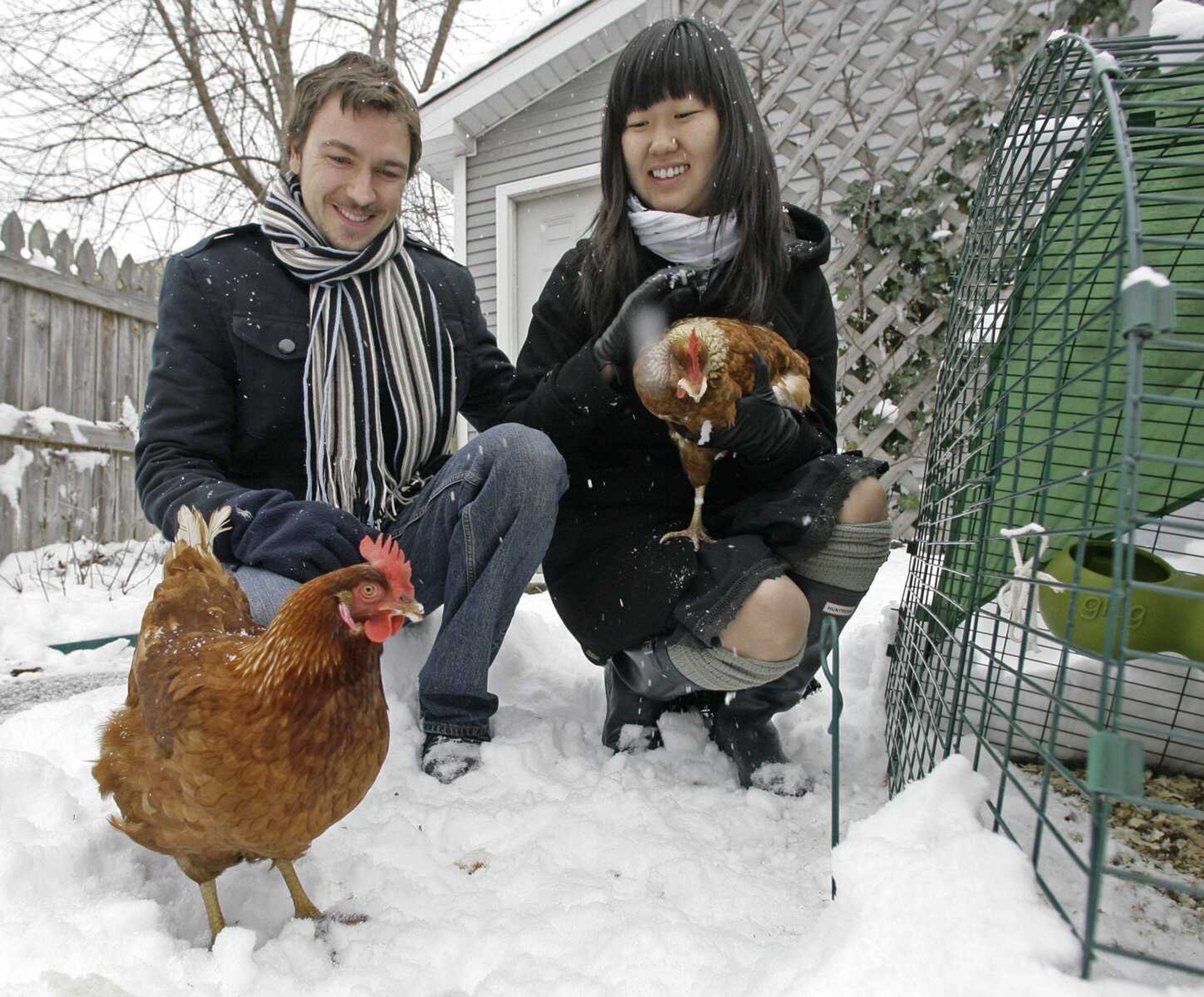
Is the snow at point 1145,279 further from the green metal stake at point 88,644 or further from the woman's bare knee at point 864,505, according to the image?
the green metal stake at point 88,644

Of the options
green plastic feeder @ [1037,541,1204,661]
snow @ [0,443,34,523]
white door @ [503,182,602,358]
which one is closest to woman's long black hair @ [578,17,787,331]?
green plastic feeder @ [1037,541,1204,661]

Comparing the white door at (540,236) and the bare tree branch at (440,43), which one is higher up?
the bare tree branch at (440,43)

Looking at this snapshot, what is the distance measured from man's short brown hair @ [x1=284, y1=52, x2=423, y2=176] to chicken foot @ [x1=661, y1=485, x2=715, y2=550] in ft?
3.86

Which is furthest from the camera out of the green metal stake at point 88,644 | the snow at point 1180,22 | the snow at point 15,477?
the snow at point 15,477

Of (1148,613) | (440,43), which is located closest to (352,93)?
(1148,613)

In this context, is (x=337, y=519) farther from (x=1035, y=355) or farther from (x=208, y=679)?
(x=1035, y=355)

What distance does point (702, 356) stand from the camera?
5.89 ft

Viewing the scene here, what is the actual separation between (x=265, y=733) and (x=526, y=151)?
20.6ft

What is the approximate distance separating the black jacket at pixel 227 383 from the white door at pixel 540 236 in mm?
4499

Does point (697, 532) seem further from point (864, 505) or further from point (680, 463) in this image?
point (864, 505)

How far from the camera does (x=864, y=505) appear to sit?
6.07 ft

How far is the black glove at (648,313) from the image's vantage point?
1853 millimetres

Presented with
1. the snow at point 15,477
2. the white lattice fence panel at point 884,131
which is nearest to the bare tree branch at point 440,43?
the white lattice fence panel at point 884,131

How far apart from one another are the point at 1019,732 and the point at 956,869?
0.54ft
